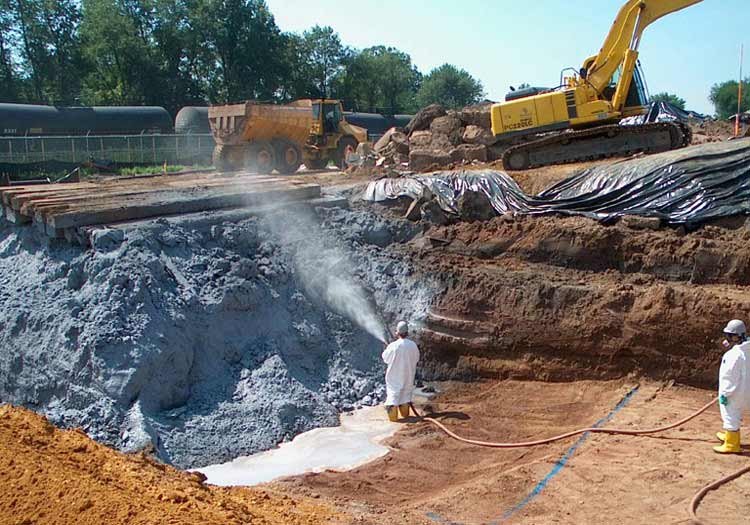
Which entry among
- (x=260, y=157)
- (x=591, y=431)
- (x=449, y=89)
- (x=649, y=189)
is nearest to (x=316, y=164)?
(x=260, y=157)

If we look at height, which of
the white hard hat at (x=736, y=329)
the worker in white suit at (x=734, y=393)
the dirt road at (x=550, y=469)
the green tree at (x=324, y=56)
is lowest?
the dirt road at (x=550, y=469)

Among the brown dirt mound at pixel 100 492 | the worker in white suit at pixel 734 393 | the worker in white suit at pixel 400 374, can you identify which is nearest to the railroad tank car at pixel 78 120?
the worker in white suit at pixel 400 374

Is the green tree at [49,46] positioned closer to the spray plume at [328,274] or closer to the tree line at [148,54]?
the tree line at [148,54]

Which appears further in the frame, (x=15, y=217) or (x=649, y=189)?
(x=15, y=217)

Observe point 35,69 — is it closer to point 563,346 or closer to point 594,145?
point 594,145

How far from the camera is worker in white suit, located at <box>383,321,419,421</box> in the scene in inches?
374

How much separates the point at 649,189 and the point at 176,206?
7748 mm

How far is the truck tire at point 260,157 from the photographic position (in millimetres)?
23688

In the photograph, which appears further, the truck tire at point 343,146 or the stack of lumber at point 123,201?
the truck tire at point 343,146

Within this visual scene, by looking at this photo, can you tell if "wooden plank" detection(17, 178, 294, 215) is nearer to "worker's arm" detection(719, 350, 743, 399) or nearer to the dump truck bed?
the dump truck bed

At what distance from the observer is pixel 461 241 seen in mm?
12516

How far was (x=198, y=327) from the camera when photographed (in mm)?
10141

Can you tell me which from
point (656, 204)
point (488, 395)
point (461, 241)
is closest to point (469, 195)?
point (461, 241)

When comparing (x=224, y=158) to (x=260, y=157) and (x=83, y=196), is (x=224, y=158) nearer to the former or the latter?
(x=260, y=157)
